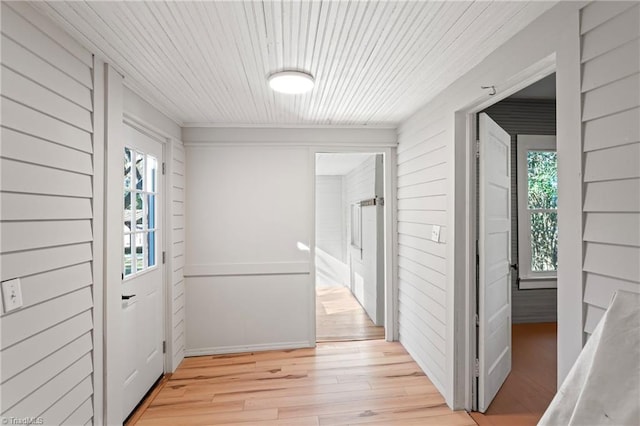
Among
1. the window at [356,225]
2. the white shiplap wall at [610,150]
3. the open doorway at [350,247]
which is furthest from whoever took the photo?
the window at [356,225]

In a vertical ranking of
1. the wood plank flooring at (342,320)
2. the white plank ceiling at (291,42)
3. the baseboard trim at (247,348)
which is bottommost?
the wood plank flooring at (342,320)

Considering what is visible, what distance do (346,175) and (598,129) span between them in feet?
18.0

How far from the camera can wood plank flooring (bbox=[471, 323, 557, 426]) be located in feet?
7.01

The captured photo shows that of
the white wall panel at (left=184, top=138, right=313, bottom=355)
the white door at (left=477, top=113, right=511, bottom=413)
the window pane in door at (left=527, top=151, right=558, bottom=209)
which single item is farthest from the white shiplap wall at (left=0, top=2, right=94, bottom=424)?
the window pane in door at (left=527, top=151, right=558, bottom=209)

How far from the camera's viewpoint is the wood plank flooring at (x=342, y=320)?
362 cm

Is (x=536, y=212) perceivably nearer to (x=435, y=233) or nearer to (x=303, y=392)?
(x=435, y=233)

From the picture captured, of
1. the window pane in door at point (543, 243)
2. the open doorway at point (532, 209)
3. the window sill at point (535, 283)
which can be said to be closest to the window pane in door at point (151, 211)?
the open doorway at point (532, 209)

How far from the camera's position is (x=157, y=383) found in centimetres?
264

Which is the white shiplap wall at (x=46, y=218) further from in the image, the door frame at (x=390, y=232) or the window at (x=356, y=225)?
the window at (x=356, y=225)

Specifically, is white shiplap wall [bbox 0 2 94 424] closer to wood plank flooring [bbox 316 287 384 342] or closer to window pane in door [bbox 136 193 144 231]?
window pane in door [bbox 136 193 144 231]

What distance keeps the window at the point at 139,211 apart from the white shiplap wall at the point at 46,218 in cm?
55

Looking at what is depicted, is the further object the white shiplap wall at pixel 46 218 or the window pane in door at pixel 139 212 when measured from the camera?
the window pane in door at pixel 139 212

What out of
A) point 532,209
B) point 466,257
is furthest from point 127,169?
point 532,209

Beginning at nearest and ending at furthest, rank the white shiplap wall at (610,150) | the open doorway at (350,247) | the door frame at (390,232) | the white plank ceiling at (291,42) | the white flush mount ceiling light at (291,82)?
the white shiplap wall at (610,150) < the white plank ceiling at (291,42) < the white flush mount ceiling light at (291,82) < the door frame at (390,232) < the open doorway at (350,247)
